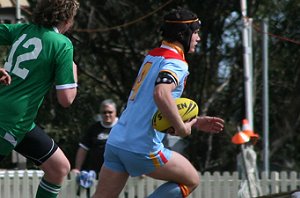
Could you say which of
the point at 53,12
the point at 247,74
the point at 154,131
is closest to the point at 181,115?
the point at 154,131

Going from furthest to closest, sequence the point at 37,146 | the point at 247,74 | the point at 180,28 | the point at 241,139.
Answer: the point at 247,74 → the point at 241,139 → the point at 37,146 → the point at 180,28

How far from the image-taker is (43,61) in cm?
569

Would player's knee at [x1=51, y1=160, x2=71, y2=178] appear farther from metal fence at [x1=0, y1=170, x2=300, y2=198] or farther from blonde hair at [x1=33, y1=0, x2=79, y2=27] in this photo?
metal fence at [x1=0, y1=170, x2=300, y2=198]

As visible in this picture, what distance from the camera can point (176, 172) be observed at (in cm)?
536

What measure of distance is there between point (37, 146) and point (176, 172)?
1.16 meters

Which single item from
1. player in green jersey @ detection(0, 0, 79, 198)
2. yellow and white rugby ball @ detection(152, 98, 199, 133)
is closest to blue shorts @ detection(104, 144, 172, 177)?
yellow and white rugby ball @ detection(152, 98, 199, 133)

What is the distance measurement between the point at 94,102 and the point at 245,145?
5.69 metres

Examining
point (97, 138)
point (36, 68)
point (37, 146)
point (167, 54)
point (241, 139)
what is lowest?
point (241, 139)

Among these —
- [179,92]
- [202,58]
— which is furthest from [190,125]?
[202,58]

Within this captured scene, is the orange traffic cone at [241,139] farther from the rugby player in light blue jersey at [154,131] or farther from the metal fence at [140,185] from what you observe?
the rugby player in light blue jersey at [154,131]

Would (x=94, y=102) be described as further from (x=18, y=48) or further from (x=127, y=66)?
(x=18, y=48)

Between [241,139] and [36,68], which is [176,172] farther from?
[241,139]

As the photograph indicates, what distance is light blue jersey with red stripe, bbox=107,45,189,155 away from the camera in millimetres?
5281

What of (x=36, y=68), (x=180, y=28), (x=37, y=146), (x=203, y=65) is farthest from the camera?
(x=203, y=65)
